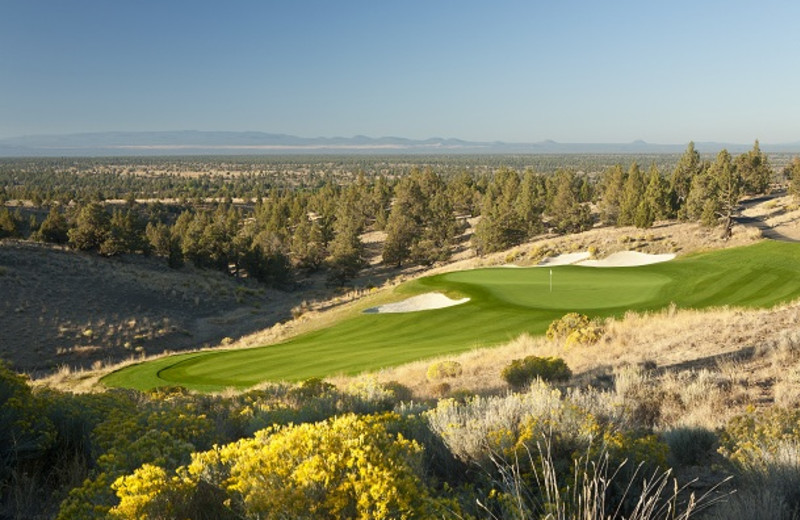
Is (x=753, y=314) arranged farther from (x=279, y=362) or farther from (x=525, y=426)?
(x=279, y=362)

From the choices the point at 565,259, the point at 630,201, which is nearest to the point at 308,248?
the point at 565,259

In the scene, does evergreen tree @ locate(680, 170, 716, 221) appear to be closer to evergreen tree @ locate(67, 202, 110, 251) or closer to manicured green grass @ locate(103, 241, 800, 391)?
manicured green grass @ locate(103, 241, 800, 391)

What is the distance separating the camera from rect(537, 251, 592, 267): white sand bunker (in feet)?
119

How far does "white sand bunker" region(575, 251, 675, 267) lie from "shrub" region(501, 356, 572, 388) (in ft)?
74.4

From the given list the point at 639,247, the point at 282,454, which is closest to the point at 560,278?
the point at 639,247

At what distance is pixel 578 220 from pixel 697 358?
171 ft

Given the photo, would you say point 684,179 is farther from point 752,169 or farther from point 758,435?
point 758,435

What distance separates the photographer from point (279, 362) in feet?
52.6

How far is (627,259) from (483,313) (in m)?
17.5

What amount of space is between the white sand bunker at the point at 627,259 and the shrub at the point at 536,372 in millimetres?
22683

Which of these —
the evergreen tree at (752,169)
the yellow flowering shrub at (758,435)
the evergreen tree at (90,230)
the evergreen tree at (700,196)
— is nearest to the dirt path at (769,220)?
the evergreen tree at (752,169)

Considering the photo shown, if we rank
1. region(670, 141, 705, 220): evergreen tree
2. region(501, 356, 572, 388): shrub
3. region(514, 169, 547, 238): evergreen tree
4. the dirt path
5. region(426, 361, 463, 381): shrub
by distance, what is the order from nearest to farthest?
region(501, 356, 572, 388): shrub
region(426, 361, 463, 381): shrub
the dirt path
region(670, 141, 705, 220): evergreen tree
region(514, 169, 547, 238): evergreen tree

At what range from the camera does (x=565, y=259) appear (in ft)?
122

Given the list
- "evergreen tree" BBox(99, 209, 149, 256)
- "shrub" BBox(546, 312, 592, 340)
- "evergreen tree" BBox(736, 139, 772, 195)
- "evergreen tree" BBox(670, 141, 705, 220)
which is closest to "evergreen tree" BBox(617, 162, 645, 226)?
"evergreen tree" BBox(670, 141, 705, 220)
